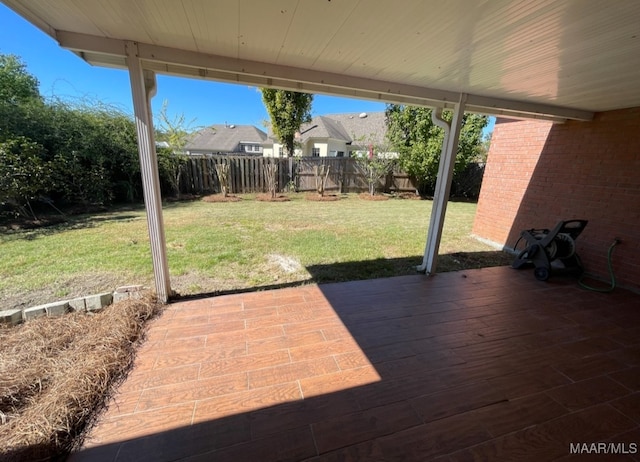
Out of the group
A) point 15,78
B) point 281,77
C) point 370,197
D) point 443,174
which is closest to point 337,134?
point 370,197

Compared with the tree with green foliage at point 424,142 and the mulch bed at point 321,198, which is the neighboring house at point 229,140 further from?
the mulch bed at point 321,198

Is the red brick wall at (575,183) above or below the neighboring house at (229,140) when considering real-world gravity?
below

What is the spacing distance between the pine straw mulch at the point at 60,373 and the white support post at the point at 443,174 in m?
3.33

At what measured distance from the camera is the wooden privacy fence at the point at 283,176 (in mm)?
8758

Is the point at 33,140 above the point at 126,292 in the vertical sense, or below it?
above

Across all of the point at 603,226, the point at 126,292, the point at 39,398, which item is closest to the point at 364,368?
the point at 39,398

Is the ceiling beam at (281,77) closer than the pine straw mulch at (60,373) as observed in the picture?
No

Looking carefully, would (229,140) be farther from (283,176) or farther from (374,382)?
(374,382)

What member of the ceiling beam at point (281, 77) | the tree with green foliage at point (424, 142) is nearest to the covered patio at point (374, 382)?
the ceiling beam at point (281, 77)

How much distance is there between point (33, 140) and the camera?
5254 mm

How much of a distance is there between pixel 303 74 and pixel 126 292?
2721 mm

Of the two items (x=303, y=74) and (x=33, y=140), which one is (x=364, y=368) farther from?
(x=33, y=140)

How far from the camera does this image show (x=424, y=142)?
10.8 meters

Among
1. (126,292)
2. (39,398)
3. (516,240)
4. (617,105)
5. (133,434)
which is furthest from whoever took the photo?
(516,240)
